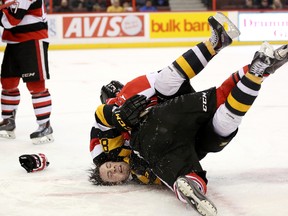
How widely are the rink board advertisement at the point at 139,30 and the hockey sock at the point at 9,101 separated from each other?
17.5ft

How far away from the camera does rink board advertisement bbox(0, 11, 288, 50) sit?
369 inches

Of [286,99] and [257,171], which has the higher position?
[257,171]

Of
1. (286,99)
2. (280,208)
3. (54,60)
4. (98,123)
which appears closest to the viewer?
(280,208)

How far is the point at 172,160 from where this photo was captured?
2.55 metres

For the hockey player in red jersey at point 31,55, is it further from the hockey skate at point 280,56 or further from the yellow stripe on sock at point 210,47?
the hockey skate at point 280,56

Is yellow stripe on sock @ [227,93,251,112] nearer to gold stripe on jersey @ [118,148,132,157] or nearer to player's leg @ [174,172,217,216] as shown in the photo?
player's leg @ [174,172,217,216]

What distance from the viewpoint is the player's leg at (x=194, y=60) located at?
2697 mm

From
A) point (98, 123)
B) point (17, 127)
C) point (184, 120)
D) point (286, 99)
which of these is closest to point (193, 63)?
point (184, 120)

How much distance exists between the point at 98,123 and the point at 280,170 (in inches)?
32.6

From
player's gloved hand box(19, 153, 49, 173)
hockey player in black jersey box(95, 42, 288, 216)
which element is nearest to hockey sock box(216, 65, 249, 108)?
hockey player in black jersey box(95, 42, 288, 216)

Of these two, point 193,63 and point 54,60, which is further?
point 54,60

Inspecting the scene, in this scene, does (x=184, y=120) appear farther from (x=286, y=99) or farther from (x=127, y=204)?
(x=286, y=99)

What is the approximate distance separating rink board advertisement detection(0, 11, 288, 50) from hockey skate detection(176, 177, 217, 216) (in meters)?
7.14

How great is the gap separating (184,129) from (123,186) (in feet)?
1.25
